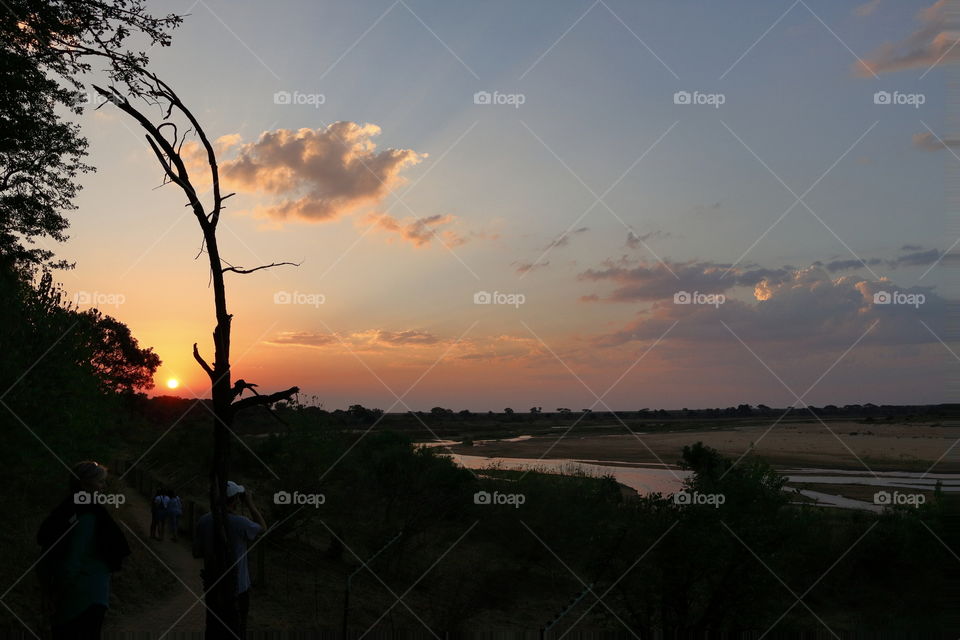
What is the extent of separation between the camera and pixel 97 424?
77.3 ft

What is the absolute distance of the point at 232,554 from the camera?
21.8 ft

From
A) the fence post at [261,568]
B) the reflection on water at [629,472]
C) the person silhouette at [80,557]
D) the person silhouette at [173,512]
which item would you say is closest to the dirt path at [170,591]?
the person silhouette at [173,512]

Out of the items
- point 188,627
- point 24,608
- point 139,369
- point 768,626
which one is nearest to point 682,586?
point 768,626

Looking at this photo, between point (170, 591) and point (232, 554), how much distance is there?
1820 centimetres

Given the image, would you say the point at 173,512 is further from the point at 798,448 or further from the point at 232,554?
the point at 798,448

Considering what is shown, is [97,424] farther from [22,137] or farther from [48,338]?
[22,137]

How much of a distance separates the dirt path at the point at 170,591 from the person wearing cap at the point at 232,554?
883cm

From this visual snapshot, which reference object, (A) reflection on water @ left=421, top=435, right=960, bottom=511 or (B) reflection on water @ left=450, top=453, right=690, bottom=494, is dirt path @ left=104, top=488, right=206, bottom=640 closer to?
(A) reflection on water @ left=421, top=435, right=960, bottom=511

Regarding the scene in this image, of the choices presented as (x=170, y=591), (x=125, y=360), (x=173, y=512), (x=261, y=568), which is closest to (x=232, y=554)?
(x=170, y=591)

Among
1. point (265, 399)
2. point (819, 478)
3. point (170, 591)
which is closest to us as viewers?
point (265, 399)

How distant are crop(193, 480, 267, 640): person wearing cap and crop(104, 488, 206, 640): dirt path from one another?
883 centimetres

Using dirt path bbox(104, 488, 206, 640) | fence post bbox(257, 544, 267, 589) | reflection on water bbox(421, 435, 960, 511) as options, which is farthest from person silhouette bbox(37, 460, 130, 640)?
reflection on water bbox(421, 435, 960, 511)

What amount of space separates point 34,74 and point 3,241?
6.16 meters

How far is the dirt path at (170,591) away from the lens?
730 inches
